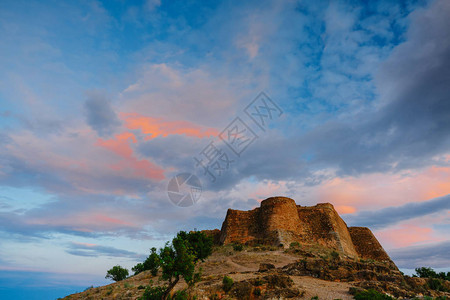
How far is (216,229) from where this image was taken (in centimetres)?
5581

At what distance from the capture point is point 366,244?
5378 cm

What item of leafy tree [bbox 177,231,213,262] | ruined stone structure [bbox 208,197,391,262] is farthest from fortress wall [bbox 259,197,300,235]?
leafy tree [bbox 177,231,213,262]

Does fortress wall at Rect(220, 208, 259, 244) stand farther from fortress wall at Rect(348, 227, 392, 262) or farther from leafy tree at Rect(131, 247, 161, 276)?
fortress wall at Rect(348, 227, 392, 262)

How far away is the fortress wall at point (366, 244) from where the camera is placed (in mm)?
50616

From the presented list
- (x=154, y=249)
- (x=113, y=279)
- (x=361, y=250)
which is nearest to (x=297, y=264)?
(x=154, y=249)

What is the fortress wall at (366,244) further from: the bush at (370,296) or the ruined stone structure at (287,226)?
the bush at (370,296)

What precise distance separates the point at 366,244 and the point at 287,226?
929 inches

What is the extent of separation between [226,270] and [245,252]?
30.5ft

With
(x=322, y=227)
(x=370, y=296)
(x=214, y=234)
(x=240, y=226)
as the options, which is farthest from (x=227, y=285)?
(x=214, y=234)

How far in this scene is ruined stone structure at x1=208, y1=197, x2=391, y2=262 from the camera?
137 ft

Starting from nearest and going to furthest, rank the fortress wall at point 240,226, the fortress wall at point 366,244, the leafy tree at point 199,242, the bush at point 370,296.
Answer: the bush at point 370,296
the leafy tree at point 199,242
the fortress wall at point 240,226
the fortress wall at point 366,244

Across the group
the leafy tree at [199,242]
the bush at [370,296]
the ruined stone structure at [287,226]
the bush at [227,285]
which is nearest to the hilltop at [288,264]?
the ruined stone structure at [287,226]

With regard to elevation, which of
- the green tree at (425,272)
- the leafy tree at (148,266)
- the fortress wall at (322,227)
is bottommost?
the green tree at (425,272)

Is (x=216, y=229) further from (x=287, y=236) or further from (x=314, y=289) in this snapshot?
(x=314, y=289)
